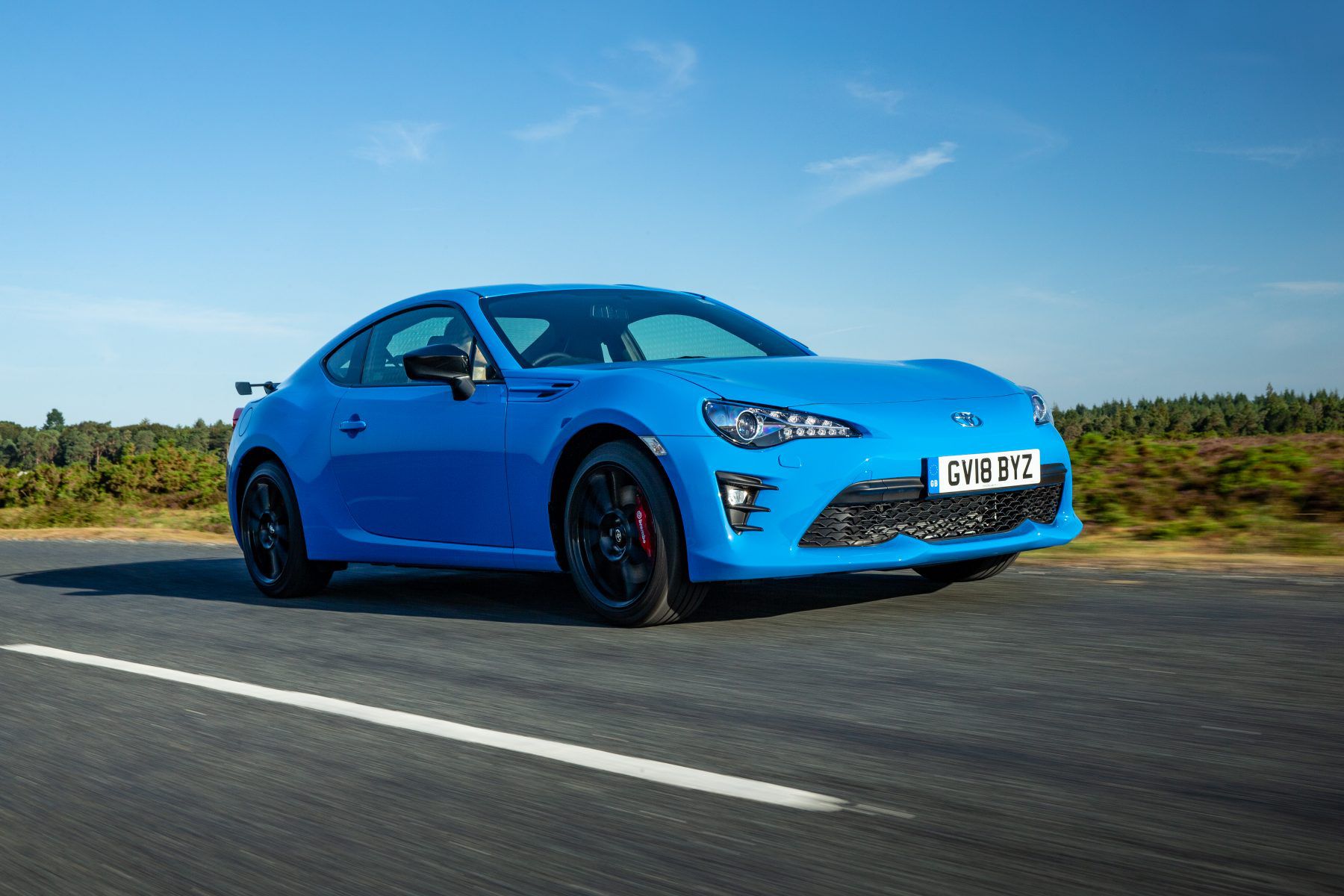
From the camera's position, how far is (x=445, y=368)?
612 cm

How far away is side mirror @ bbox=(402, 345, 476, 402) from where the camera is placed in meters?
6.08

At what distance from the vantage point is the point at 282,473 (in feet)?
→ 24.6

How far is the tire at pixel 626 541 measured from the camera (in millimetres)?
5348

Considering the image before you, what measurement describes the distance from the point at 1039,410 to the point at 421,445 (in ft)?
8.89

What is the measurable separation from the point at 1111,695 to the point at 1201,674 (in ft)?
1.33

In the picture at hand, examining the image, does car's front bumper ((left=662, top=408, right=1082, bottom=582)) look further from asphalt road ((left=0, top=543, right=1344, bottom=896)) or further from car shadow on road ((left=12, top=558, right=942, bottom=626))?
car shadow on road ((left=12, top=558, right=942, bottom=626))

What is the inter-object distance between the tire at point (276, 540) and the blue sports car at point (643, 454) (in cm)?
2

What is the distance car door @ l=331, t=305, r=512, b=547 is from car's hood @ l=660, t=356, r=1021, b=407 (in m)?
0.91

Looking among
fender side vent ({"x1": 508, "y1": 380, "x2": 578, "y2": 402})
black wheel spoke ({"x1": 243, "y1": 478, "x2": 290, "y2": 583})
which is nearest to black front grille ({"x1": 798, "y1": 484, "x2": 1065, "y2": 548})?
fender side vent ({"x1": 508, "y1": 380, "x2": 578, "y2": 402})

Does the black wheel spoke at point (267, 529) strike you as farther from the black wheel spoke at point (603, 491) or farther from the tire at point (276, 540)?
the black wheel spoke at point (603, 491)

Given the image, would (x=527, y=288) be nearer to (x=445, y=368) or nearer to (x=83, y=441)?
(x=445, y=368)

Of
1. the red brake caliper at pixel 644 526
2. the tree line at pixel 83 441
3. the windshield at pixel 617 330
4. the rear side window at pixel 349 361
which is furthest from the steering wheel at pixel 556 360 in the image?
the tree line at pixel 83 441

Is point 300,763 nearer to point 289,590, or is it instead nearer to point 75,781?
point 75,781

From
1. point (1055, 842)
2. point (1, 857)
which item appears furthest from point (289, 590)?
point (1055, 842)
